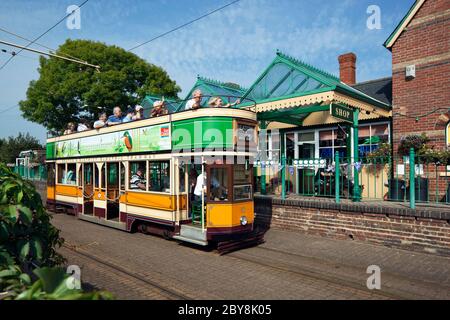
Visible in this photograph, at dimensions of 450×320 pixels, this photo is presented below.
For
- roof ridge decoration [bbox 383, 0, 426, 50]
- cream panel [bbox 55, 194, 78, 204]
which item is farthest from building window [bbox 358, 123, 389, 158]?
cream panel [bbox 55, 194, 78, 204]

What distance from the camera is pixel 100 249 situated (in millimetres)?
8109

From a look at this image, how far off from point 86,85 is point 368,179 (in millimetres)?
18606

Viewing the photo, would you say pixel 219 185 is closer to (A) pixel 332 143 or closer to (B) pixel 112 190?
(B) pixel 112 190

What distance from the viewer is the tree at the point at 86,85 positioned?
2267 centimetres

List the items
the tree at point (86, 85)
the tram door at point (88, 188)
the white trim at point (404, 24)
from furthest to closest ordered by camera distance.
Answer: the tree at point (86, 85)
the tram door at point (88, 188)
the white trim at point (404, 24)

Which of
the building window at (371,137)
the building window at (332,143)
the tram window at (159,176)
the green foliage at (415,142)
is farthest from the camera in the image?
the building window at (332,143)

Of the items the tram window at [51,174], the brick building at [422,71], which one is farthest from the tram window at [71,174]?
the brick building at [422,71]

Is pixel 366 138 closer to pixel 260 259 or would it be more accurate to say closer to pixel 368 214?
pixel 368 214

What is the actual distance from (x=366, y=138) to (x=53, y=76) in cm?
2062

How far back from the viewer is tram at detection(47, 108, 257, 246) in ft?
25.2
